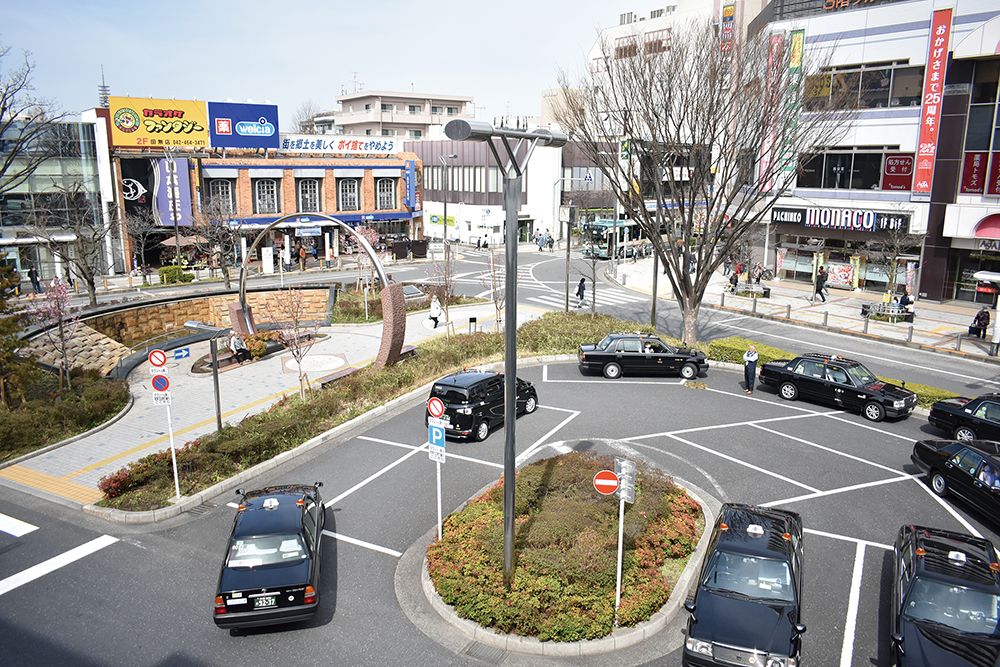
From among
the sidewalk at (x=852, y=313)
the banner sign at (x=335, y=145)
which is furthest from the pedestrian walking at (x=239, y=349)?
the banner sign at (x=335, y=145)

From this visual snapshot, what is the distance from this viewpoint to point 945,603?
9.62 metres

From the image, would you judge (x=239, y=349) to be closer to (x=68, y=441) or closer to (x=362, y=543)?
(x=68, y=441)

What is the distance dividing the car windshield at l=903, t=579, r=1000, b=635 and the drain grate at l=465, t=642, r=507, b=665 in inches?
228

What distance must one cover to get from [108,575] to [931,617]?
13.0 m

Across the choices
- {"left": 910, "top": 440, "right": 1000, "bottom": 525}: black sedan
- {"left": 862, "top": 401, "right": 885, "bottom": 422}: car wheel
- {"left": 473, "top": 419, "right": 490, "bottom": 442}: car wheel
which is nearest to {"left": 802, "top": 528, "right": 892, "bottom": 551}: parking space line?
{"left": 910, "top": 440, "right": 1000, "bottom": 525}: black sedan

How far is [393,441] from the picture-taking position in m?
17.9

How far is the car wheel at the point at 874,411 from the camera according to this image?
19.6m

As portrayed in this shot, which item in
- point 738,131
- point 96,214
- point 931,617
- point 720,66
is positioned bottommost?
point 931,617

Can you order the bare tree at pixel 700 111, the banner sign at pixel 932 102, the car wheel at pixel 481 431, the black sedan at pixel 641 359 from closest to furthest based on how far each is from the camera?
the car wheel at pixel 481 431
the black sedan at pixel 641 359
the bare tree at pixel 700 111
the banner sign at pixel 932 102

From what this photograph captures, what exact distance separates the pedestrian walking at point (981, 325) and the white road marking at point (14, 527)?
Result: 1356 inches

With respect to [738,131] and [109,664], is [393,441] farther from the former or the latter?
[738,131]

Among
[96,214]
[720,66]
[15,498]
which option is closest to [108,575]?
[15,498]

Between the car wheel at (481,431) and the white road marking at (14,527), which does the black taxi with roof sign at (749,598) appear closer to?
the car wheel at (481,431)

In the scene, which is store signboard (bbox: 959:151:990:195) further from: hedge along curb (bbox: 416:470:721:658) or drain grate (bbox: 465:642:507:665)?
drain grate (bbox: 465:642:507:665)
